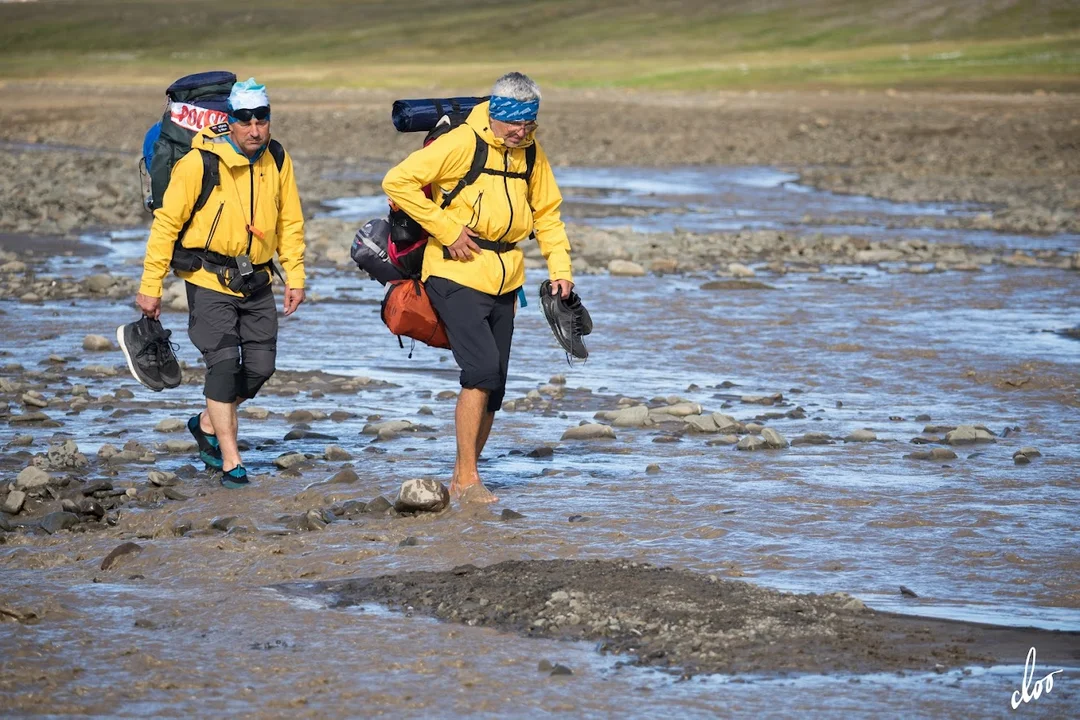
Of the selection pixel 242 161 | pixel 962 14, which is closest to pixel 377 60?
pixel 962 14

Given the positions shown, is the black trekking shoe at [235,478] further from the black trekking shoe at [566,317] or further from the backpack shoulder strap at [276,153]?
the black trekking shoe at [566,317]

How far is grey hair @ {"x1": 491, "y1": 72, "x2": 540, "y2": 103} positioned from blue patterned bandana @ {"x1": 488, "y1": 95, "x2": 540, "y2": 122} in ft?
0.06

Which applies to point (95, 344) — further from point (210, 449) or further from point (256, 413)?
point (210, 449)

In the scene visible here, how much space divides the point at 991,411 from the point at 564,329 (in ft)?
12.3

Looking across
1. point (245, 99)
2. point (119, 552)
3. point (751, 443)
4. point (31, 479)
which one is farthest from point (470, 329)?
point (31, 479)

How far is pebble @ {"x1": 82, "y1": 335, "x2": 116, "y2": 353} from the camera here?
12.5m

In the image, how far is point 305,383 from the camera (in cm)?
1138

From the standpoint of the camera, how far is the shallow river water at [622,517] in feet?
17.3

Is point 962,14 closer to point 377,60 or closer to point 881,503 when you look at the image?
point 377,60

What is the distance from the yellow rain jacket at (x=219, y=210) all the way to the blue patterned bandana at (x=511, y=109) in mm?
1165

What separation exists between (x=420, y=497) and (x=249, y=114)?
2039mm

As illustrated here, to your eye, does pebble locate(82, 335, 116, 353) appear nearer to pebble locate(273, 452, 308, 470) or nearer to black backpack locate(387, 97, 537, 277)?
pebble locate(273, 452, 308, 470)

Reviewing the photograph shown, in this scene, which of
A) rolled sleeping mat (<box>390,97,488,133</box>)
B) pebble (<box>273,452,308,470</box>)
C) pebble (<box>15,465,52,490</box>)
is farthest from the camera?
pebble (<box>273,452,308,470</box>)

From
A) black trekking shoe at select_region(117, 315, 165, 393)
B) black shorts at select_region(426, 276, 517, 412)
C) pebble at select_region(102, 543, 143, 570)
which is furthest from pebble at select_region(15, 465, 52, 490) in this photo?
black shorts at select_region(426, 276, 517, 412)
